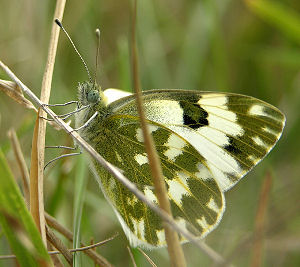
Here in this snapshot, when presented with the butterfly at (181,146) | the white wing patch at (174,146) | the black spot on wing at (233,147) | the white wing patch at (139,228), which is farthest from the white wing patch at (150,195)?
the black spot on wing at (233,147)

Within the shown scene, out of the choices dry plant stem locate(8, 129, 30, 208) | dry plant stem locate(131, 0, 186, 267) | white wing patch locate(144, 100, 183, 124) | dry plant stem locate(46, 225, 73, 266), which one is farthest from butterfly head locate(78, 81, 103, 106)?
dry plant stem locate(131, 0, 186, 267)

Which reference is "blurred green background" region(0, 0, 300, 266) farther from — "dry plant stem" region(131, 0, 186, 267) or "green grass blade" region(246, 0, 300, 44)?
"dry plant stem" region(131, 0, 186, 267)

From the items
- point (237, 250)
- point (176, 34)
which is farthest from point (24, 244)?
point (176, 34)

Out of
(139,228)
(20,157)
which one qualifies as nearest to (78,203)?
(20,157)

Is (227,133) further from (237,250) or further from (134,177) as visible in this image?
(237,250)

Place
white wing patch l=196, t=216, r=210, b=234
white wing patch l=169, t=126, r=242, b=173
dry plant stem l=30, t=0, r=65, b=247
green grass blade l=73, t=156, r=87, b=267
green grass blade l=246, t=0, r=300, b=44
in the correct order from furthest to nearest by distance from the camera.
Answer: green grass blade l=246, t=0, r=300, b=44 → white wing patch l=169, t=126, r=242, b=173 → white wing patch l=196, t=216, r=210, b=234 → green grass blade l=73, t=156, r=87, b=267 → dry plant stem l=30, t=0, r=65, b=247

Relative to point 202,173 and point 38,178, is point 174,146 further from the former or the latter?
point 38,178
